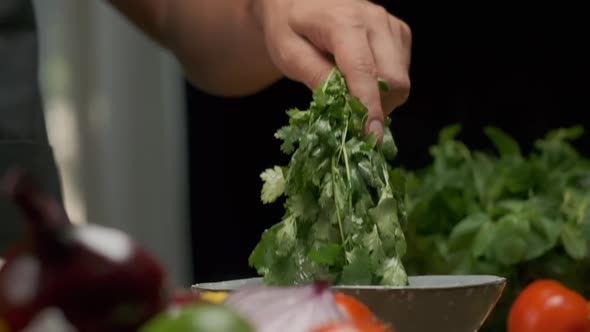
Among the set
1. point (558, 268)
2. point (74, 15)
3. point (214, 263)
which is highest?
point (74, 15)

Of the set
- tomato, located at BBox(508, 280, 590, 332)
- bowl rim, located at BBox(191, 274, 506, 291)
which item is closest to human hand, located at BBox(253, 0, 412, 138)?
bowl rim, located at BBox(191, 274, 506, 291)

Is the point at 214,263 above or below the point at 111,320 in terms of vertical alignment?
below

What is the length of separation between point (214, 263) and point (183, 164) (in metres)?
0.24

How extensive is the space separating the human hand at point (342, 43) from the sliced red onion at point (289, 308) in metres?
0.46

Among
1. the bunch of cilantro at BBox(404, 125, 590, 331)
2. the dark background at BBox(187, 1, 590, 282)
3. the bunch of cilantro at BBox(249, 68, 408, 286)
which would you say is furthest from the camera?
the dark background at BBox(187, 1, 590, 282)

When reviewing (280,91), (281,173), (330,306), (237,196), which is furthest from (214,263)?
(330,306)

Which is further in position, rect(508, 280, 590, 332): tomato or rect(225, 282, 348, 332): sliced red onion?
rect(508, 280, 590, 332): tomato

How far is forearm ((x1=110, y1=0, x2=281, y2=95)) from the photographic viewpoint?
124 cm

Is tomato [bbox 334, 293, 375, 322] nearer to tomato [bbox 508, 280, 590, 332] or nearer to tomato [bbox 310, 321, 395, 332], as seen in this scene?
tomato [bbox 310, 321, 395, 332]

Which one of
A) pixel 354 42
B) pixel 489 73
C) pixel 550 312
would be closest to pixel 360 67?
pixel 354 42

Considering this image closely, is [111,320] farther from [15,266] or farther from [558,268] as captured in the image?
[558,268]

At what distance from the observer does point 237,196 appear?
2.24m

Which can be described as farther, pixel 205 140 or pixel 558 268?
pixel 205 140

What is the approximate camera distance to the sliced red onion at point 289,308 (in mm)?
371
